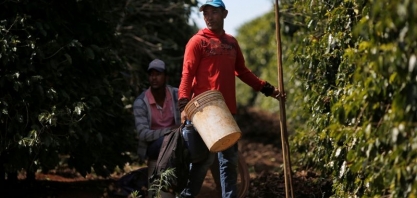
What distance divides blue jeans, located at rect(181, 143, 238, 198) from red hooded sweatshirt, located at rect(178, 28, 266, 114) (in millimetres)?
371

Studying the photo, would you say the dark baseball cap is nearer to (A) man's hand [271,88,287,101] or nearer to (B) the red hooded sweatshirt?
(B) the red hooded sweatshirt

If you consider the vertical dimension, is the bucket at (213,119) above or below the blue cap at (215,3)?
below

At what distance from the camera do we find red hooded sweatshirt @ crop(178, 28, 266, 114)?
6441 mm

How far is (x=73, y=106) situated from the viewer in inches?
288

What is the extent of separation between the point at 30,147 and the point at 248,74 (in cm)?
205

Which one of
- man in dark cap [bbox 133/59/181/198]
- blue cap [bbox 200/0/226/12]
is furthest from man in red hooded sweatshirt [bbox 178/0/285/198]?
man in dark cap [bbox 133/59/181/198]

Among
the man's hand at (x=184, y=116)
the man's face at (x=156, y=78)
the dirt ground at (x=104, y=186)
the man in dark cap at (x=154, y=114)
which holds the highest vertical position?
the man's face at (x=156, y=78)

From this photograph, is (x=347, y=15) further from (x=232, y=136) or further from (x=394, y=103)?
(x=394, y=103)

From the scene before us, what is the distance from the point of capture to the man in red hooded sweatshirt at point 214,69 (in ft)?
21.1

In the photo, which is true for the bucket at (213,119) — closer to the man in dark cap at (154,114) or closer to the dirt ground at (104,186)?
the man in dark cap at (154,114)

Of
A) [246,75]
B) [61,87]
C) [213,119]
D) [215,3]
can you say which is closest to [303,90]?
[246,75]

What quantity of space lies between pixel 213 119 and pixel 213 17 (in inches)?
35.4

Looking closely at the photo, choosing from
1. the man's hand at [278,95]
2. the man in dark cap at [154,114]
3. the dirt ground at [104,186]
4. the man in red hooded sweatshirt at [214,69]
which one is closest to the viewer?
the man's hand at [278,95]

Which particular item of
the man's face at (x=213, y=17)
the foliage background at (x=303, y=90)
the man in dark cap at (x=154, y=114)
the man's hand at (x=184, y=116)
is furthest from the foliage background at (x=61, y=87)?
the man's face at (x=213, y=17)
